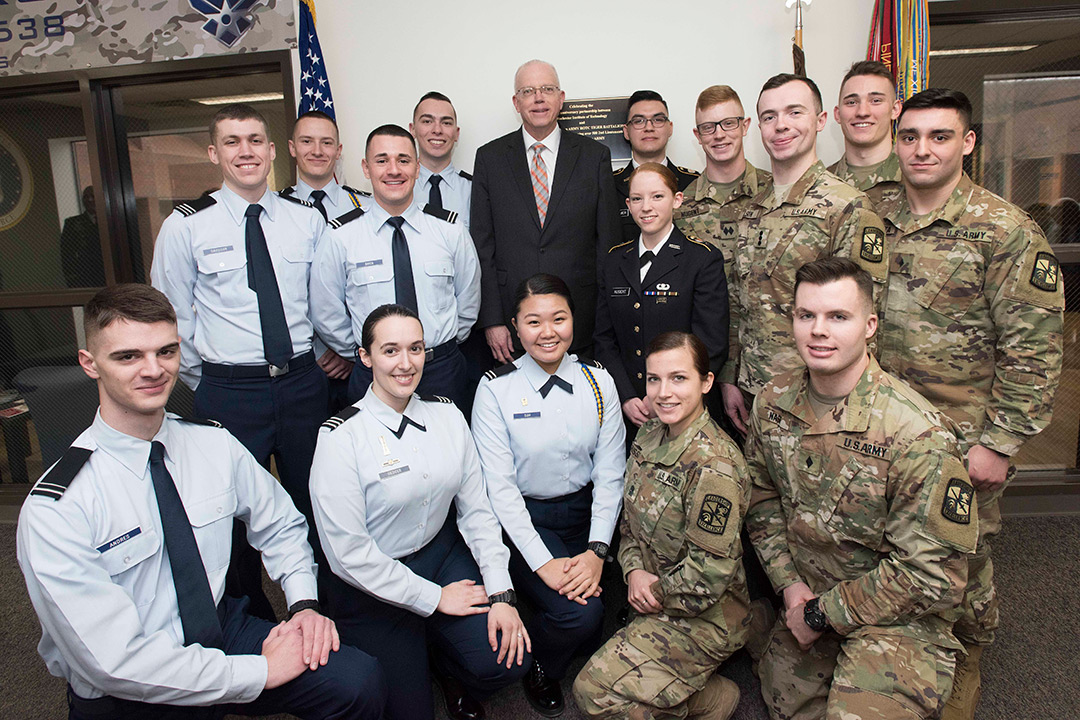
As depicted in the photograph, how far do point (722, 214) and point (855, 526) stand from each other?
5.29ft

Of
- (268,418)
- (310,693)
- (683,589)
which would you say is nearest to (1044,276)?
(683,589)

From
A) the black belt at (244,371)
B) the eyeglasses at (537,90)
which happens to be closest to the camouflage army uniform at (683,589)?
the black belt at (244,371)

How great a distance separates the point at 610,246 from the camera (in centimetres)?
297

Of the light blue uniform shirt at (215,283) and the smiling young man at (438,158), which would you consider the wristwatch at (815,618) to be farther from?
the smiling young man at (438,158)

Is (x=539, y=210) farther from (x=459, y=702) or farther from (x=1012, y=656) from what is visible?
(x=1012, y=656)

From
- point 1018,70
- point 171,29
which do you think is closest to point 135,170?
point 171,29

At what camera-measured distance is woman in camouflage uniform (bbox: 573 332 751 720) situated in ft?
6.15

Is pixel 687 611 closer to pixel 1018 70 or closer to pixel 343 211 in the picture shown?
pixel 343 211

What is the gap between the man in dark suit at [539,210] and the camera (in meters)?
2.94

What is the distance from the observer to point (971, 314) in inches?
84.7

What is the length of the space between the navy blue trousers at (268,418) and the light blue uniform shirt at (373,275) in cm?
25

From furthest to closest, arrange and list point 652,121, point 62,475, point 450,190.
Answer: point 450,190, point 652,121, point 62,475

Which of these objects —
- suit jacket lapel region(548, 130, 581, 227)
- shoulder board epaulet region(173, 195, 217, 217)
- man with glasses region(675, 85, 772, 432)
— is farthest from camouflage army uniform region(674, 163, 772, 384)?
shoulder board epaulet region(173, 195, 217, 217)

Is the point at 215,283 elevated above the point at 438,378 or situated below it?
above
